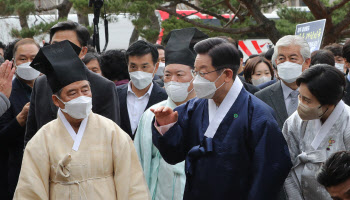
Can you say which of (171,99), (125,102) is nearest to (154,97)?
(125,102)

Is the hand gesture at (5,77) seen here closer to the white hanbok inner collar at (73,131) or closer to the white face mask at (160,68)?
the white hanbok inner collar at (73,131)

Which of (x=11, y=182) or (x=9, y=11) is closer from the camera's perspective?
(x=11, y=182)

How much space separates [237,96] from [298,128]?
71cm

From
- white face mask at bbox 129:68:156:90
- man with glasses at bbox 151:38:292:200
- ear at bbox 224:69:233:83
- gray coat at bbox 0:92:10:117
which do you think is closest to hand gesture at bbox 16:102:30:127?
gray coat at bbox 0:92:10:117

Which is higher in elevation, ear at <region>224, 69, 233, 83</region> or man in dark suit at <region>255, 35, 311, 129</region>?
ear at <region>224, 69, 233, 83</region>

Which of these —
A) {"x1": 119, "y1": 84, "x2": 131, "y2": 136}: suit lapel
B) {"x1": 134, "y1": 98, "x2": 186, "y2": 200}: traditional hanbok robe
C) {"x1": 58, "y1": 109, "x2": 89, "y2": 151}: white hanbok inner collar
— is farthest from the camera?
{"x1": 119, "y1": 84, "x2": 131, "y2": 136}: suit lapel

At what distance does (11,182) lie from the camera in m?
5.47

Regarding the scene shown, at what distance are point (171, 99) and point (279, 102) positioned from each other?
994mm

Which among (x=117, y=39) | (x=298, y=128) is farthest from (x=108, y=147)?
(x=117, y=39)

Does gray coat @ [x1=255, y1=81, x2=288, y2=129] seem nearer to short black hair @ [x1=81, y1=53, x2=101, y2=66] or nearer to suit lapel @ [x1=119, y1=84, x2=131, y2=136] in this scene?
suit lapel @ [x1=119, y1=84, x2=131, y2=136]

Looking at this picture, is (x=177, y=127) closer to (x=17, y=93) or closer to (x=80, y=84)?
(x=80, y=84)

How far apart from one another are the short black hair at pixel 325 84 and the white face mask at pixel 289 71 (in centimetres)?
126

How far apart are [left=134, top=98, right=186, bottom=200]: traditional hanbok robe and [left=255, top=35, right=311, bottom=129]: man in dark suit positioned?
1041 millimetres

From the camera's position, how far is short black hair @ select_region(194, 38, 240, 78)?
377 cm
